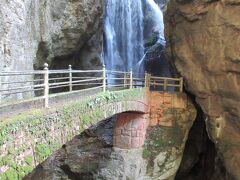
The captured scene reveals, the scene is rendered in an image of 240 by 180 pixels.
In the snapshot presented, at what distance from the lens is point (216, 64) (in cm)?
1609

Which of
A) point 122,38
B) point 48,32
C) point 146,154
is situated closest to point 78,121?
point 146,154

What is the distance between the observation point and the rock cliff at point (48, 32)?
12055mm

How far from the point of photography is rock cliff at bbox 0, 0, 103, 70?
12.1m

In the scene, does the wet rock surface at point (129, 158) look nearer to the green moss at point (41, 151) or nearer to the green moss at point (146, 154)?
the green moss at point (146, 154)

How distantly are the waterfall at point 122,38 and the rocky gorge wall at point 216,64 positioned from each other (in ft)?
26.5

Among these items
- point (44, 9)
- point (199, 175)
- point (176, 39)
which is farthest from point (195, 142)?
point (44, 9)

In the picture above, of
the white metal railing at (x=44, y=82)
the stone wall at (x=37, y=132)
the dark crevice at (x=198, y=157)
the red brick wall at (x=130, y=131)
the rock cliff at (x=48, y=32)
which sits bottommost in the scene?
the dark crevice at (x=198, y=157)

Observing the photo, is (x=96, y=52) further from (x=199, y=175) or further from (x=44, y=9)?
(x=199, y=175)

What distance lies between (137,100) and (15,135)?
32.1 feet

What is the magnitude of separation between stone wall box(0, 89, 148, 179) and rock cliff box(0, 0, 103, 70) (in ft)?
11.9

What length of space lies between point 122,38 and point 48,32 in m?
10.7

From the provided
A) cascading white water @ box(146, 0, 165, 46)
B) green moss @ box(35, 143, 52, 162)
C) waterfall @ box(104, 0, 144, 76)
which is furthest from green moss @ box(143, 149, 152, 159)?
cascading white water @ box(146, 0, 165, 46)

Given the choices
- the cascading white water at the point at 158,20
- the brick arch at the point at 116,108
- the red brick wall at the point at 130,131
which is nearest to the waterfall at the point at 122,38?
the cascading white water at the point at 158,20

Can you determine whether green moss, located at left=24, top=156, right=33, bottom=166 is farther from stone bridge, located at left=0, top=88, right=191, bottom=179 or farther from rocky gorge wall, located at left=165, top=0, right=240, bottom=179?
rocky gorge wall, located at left=165, top=0, right=240, bottom=179
